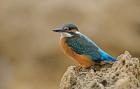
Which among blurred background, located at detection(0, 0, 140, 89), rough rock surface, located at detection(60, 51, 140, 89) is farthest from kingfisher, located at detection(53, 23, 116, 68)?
blurred background, located at detection(0, 0, 140, 89)

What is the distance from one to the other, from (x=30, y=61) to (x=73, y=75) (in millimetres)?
10489

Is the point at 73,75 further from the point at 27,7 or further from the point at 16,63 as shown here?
the point at 27,7

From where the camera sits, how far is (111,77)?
5.51 m

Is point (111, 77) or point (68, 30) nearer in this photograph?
point (111, 77)

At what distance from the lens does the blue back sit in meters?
6.84

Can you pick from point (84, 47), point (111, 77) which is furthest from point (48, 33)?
point (111, 77)

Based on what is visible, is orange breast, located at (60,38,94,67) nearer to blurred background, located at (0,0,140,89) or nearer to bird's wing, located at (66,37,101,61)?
bird's wing, located at (66,37,101,61)

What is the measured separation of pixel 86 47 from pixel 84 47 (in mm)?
40

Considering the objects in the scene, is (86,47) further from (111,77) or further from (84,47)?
(111,77)

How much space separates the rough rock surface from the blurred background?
369 inches

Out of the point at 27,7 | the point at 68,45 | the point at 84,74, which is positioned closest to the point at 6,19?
the point at 27,7

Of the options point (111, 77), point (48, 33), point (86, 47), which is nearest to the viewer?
point (111, 77)

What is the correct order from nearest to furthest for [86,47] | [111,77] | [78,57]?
[111,77]
[86,47]
[78,57]

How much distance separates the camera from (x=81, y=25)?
54.1 feet
